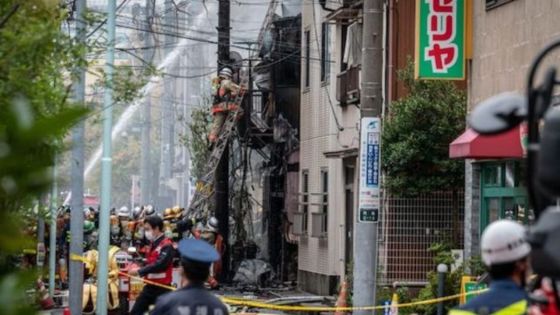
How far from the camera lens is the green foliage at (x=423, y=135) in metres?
24.6

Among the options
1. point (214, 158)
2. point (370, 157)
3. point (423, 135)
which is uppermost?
point (423, 135)

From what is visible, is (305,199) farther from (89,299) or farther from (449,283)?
(449,283)

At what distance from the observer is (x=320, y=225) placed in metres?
33.5

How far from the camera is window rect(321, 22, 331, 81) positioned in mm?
33625

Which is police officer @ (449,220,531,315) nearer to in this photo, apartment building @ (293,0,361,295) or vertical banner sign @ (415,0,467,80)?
vertical banner sign @ (415,0,467,80)

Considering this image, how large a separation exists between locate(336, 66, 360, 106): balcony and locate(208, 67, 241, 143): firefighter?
4.65 metres

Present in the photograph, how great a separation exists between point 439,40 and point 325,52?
44.1ft

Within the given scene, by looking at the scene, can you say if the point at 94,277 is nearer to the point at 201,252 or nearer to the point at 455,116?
the point at 455,116

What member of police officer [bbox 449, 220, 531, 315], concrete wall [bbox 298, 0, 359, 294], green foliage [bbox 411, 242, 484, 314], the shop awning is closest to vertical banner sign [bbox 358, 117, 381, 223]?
the shop awning

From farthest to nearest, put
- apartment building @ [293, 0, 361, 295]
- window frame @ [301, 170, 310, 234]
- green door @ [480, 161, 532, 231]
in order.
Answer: window frame @ [301, 170, 310, 234] → apartment building @ [293, 0, 361, 295] → green door @ [480, 161, 532, 231]

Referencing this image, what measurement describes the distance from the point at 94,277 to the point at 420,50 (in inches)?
281

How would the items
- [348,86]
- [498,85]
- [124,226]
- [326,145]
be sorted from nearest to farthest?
[498,85] → [348,86] → [326,145] → [124,226]

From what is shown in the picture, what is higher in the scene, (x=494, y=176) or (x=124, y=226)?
(x=494, y=176)

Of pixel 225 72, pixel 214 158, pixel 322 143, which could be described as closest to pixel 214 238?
pixel 214 158
